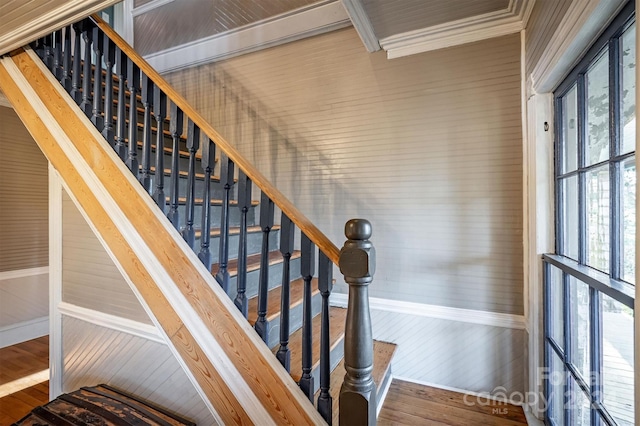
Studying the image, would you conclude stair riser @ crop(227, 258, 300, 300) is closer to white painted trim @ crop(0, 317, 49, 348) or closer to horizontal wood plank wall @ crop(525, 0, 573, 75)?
horizontal wood plank wall @ crop(525, 0, 573, 75)

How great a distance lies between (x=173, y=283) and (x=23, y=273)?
115 inches

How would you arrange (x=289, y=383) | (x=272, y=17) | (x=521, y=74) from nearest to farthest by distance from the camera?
(x=289, y=383)
(x=521, y=74)
(x=272, y=17)

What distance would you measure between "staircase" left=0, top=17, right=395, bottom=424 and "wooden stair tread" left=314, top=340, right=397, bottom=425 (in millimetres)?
12

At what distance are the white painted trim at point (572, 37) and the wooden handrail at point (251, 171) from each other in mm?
1207

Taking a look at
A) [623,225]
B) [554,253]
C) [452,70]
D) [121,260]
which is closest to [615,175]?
[623,225]

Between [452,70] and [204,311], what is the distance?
2.15 metres

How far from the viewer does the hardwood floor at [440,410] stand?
175 cm

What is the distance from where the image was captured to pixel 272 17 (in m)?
2.49

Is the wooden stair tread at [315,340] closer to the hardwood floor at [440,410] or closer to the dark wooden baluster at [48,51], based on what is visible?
the hardwood floor at [440,410]

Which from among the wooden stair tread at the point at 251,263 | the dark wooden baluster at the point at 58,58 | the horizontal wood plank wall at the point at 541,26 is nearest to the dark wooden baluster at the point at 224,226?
the wooden stair tread at the point at 251,263

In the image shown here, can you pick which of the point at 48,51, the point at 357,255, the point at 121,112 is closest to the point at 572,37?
the point at 357,255

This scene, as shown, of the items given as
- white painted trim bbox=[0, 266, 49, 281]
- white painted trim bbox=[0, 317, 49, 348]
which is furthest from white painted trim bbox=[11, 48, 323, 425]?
white painted trim bbox=[0, 317, 49, 348]

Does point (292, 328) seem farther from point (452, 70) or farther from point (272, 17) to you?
point (272, 17)

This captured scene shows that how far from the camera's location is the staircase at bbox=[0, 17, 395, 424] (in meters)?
1.20
